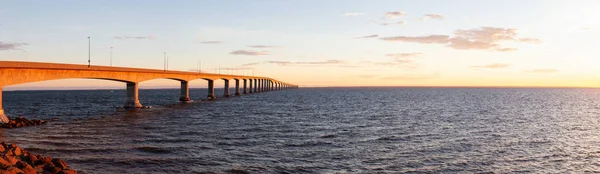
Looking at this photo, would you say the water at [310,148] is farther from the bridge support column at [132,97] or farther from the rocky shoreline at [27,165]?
the bridge support column at [132,97]

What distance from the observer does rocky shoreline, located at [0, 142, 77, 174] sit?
16.7 m

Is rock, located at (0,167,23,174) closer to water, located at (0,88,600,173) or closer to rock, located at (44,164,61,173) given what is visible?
rock, located at (44,164,61,173)

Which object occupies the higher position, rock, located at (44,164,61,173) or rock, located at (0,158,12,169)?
rock, located at (0,158,12,169)

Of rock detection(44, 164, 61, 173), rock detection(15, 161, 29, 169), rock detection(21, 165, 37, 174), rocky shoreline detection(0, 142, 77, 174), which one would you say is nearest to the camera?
rocky shoreline detection(0, 142, 77, 174)

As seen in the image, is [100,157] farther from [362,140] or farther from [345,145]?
[362,140]

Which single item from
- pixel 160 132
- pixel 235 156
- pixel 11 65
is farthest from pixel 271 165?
pixel 11 65

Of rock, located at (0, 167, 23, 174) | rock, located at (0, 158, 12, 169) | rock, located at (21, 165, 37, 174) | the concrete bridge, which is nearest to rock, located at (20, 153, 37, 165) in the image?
rock, located at (21, 165, 37, 174)

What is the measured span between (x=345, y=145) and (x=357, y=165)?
627 cm

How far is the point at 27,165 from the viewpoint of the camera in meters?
18.0

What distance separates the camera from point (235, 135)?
33.4 m

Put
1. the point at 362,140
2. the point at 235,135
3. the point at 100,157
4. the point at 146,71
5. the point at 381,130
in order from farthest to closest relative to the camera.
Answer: the point at 146,71 → the point at 381,130 → the point at 235,135 → the point at 362,140 → the point at 100,157

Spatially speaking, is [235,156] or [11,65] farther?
[11,65]

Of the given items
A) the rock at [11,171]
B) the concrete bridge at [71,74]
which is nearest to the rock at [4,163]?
the rock at [11,171]

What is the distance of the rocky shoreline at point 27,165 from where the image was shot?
16672 millimetres
